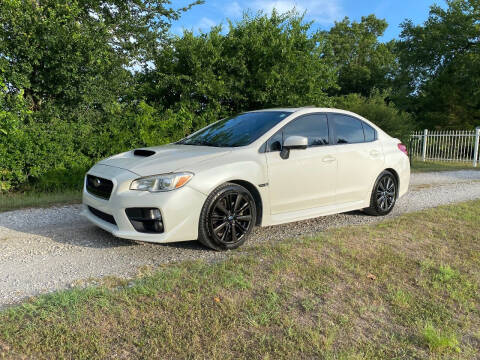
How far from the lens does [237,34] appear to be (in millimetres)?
11594

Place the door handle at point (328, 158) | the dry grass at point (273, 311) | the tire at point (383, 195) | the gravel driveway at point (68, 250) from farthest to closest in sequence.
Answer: the tire at point (383, 195)
the door handle at point (328, 158)
the gravel driveway at point (68, 250)
the dry grass at point (273, 311)

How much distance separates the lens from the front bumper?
149 inches

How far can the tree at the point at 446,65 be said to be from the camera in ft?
90.5

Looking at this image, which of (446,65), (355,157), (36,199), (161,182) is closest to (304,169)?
(355,157)

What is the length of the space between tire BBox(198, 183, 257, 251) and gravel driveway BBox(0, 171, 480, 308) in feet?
0.61

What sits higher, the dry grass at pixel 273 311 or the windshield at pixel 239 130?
the windshield at pixel 239 130

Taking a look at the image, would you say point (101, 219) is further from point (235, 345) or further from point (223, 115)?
point (223, 115)

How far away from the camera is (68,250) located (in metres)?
4.16

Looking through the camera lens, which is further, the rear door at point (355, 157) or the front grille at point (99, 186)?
the rear door at point (355, 157)

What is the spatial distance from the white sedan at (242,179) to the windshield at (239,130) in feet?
0.06

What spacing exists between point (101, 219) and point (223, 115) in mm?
7313

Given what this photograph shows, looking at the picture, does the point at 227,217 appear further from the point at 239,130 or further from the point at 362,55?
the point at 362,55

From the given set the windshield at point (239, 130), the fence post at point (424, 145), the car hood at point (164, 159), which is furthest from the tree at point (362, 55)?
the car hood at point (164, 159)

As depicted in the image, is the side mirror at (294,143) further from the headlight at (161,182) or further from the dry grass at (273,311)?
the headlight at (161,182)
